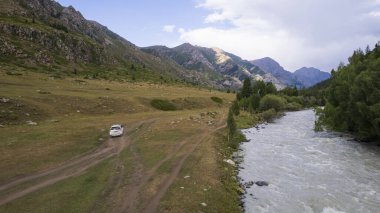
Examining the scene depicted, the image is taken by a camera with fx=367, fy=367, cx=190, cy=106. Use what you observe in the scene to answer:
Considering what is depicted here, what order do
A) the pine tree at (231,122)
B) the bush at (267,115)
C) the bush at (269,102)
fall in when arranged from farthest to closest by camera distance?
the bush at (269,102), the bush at (267,115), the pine tree at (231,122)

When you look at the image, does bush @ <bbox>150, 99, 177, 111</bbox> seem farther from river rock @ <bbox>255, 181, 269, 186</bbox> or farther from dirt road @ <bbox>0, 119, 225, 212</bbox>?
river rock @ <bbox>255, 181, 269, 186</bbox>

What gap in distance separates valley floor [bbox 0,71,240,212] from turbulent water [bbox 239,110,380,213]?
417 centimetres

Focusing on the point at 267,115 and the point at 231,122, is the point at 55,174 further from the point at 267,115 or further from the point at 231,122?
the point at 267,115

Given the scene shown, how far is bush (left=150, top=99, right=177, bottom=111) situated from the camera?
11058cm

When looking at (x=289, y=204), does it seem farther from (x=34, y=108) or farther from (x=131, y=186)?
(x=34, y=108)

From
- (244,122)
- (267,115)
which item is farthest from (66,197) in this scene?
(267,115)

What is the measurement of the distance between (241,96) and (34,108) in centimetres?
10234

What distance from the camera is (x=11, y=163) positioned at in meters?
42.6

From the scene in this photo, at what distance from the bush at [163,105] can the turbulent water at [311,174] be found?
38847 mm

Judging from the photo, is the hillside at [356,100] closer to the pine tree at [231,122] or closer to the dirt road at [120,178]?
the pine tree at [231,122]

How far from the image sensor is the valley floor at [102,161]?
3225 centimetres

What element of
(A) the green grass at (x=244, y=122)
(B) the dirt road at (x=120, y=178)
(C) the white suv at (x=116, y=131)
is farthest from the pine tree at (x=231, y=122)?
(A) the green grass at (x=244, y=122)

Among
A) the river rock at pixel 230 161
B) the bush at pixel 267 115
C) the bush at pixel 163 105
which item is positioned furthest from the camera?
the bush at pixel 267 115

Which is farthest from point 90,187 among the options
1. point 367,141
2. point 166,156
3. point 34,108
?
point 367,141
